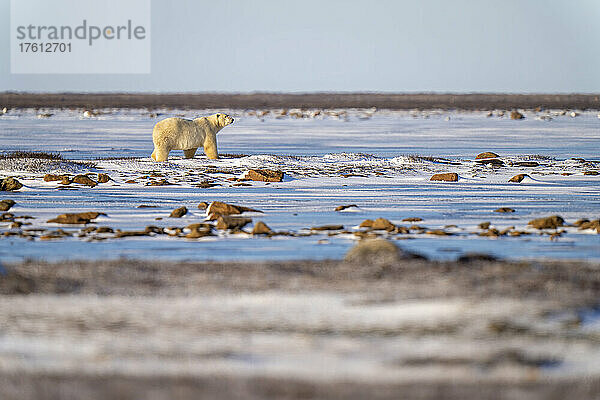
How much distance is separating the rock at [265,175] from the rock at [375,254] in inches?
336

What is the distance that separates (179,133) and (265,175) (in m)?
3.34

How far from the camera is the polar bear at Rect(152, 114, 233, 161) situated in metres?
19.3

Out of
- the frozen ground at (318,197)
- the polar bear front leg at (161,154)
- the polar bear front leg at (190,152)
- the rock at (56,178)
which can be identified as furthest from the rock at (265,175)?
the polar bear front leg at (190,152)

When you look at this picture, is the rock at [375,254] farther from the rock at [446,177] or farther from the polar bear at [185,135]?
the polar bear at [185,135]

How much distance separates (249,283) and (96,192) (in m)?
A: 8.32

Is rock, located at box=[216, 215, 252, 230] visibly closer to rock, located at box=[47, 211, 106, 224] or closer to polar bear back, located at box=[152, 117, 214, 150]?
rock, located at box=[47, 211, 106, 224]

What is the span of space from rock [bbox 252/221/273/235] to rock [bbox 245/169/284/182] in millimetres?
6285

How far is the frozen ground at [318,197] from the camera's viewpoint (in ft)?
30.5

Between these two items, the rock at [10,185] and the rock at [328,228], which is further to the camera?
the rock at [10,185]

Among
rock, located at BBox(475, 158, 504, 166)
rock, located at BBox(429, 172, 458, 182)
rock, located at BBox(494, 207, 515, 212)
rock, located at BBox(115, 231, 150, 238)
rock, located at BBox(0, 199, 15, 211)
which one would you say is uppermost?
rock, located at BBox(475, 158, 504, 166)

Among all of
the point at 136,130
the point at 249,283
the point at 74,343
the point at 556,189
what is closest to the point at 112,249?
the point at 249,283

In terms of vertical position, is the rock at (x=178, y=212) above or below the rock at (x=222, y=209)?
below

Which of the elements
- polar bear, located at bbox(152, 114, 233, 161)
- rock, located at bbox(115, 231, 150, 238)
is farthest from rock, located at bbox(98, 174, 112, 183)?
rock, located at bbox(115, 231, 150, 238)

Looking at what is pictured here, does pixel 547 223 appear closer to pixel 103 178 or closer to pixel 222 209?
pixel 222 209
